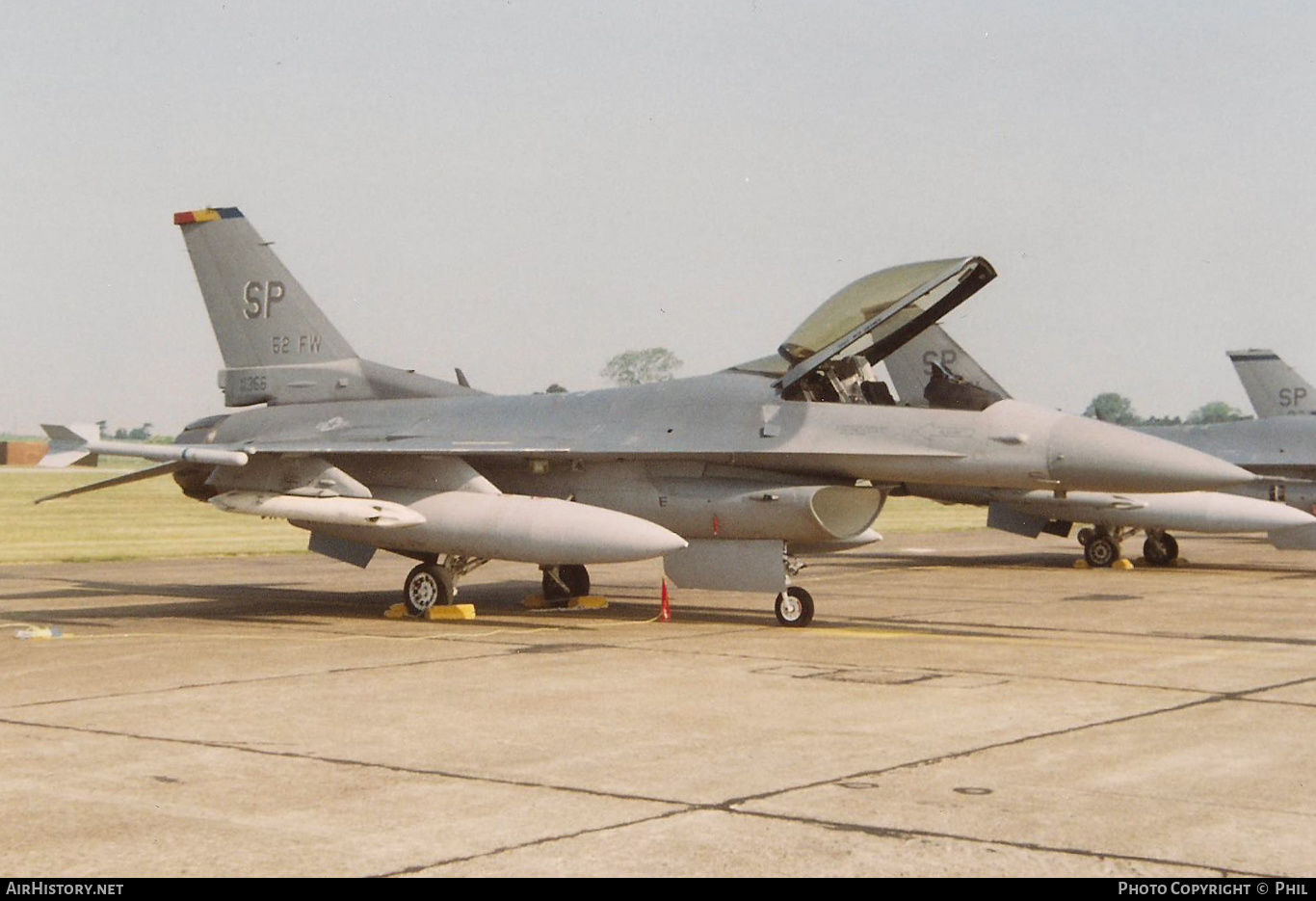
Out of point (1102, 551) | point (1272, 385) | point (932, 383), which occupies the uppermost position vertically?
point (1272, 385)

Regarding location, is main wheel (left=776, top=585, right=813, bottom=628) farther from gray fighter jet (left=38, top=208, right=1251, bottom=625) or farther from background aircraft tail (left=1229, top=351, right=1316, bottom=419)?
Answer: background aircraft tail (left=1229, top=351, right=1316, bottom=419)

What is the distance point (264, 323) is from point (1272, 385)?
2243 centimetres

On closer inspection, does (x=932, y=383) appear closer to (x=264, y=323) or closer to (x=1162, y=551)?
(x=264, y=323)

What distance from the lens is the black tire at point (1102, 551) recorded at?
23328 mm

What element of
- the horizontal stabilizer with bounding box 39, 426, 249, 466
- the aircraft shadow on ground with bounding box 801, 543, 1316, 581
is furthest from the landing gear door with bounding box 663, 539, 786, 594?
the aircraft shadow on ground with bounding box 801, 543, 1316, 581

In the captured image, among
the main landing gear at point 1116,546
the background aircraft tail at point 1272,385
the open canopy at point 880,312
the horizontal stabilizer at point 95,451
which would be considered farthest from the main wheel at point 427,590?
the background aircraft tail at point 1272,385

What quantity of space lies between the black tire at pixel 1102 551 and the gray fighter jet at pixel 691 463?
10.5 m

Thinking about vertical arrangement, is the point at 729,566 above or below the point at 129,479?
below

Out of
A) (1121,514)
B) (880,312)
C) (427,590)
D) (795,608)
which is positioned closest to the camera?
(880,312)

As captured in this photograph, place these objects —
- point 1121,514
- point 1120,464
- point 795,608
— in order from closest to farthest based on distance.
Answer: point 1120,464
point 795,608
point 1121,514

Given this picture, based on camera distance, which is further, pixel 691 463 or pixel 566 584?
pixel 566 584

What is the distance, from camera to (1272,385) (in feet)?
101

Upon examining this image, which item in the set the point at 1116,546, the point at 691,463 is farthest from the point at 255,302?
the point at 1116,546

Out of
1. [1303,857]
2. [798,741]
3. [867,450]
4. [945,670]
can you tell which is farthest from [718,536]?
[1303,857]
